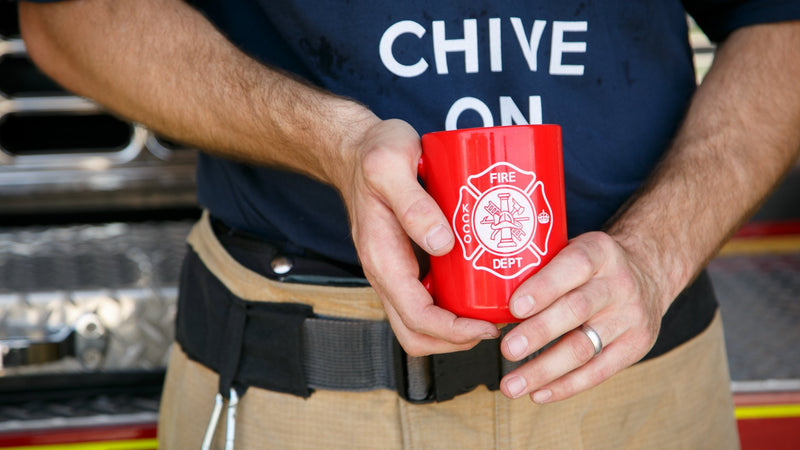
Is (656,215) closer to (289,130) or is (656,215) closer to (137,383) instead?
(289,130)

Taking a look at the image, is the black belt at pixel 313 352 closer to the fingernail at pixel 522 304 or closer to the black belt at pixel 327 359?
the black belt at pixel 327 359

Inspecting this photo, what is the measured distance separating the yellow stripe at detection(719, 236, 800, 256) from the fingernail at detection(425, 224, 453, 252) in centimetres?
144

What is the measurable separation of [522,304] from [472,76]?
1.06 ft

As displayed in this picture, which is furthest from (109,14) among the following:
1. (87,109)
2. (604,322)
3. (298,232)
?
(87,109)

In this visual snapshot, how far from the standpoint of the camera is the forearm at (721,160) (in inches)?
32.1

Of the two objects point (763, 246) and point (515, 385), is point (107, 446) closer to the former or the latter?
point (515, 385)

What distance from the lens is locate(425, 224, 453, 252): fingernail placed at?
0.62m

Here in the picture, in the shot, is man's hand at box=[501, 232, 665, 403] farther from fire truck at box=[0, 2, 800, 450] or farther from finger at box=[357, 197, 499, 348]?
fire truck at box=[0, 2, 800, 450]

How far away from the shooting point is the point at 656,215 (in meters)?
0.84

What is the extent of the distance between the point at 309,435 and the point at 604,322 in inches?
16.1

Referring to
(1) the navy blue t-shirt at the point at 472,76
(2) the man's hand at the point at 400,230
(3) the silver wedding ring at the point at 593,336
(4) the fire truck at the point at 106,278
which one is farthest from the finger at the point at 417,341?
(4) the fire truck at the point at 106,278

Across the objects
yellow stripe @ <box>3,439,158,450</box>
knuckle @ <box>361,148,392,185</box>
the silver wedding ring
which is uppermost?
knuckle @ <box>361,148,392,185</box>

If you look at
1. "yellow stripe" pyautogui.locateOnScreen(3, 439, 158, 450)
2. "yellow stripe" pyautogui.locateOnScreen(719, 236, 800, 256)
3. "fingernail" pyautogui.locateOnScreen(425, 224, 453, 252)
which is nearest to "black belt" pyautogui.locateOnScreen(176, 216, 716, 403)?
"fingernail" pyautogui.locateOnScreen(425, 224, 453, 252)

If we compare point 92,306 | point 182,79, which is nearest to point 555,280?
point 182,79
